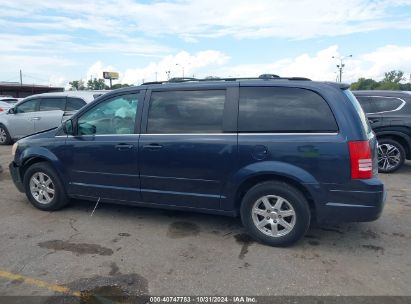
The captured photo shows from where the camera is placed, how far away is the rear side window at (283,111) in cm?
386

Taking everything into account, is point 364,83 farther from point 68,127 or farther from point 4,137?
point 68,127

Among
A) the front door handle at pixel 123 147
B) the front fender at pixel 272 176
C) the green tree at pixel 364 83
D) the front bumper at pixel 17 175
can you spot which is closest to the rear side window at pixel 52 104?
the front bumper at pixel 17 175

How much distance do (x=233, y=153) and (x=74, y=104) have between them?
24.5ft

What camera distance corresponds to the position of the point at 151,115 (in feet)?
15.0

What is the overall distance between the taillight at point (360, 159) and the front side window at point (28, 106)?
9.74 metres

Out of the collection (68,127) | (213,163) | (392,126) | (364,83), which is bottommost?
(213,163)

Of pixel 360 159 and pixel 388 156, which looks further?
pixel 388 156

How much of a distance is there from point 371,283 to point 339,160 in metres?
1.15

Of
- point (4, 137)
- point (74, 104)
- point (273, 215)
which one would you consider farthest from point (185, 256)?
point (4, 137)

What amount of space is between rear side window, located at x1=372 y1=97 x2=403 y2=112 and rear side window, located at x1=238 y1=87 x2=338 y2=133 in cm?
474

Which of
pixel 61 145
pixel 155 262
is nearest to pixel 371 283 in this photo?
pixel 155 262

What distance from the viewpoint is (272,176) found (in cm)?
404

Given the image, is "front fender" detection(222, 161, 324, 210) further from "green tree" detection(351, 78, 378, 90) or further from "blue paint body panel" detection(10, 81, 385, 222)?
"green tree" detection(351, 78, 378, 90)

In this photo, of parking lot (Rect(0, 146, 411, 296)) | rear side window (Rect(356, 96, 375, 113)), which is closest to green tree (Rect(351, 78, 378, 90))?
rear side window (Rect(356, 96, 375, 113))
